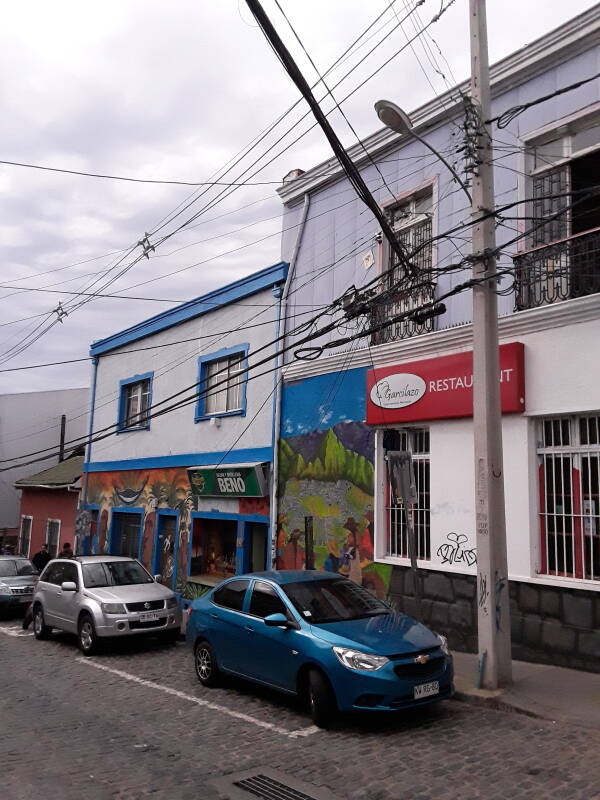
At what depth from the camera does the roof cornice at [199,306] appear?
50.6 ft

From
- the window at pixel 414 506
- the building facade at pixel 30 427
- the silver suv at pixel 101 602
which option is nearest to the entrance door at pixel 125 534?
the silver suv at pixel 101 602

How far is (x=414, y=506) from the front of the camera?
1166 cm

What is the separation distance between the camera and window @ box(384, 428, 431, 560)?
1142 centimetres

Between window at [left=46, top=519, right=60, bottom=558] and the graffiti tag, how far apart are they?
17462mm

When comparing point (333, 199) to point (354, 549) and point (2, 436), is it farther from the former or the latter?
point (2, 436)

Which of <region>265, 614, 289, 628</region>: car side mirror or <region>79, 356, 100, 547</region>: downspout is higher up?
<region>79, 356, 100, 547</region>: downspout

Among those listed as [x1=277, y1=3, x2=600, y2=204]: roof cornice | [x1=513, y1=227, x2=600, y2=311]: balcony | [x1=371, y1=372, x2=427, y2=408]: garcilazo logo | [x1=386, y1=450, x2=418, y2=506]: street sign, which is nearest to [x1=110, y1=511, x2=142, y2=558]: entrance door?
[x1=371, y1=372, x2=427, y2=408]: garcilazo logo

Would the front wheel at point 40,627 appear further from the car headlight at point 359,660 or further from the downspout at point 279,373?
the car headlight at point 359,660

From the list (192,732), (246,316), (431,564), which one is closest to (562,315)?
(431,564)

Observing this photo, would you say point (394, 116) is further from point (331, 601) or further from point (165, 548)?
point (165, 548)

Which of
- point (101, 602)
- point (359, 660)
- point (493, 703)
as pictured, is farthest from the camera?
point (101, 602)

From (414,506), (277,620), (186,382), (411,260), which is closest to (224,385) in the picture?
(186,382)

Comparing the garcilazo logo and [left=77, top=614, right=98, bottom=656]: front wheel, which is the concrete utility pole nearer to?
the garcilazo logo

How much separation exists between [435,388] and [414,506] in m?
2.04
